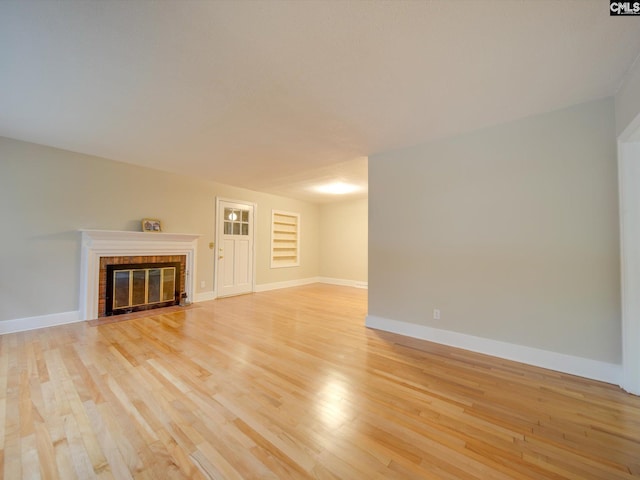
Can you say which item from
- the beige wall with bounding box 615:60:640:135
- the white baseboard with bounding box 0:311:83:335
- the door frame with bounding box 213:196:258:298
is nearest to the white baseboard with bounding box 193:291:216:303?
the door frame with bounding box 213:196:258:298

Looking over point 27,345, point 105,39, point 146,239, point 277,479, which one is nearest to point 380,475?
point 277,479

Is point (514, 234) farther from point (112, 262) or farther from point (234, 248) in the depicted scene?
point (112, 262)

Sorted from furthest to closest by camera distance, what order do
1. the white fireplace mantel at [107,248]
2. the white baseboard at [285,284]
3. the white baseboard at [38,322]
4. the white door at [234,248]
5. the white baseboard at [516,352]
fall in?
the white baseboard at [285,284]
the white door at [234,248]
the white fireplace mantel at [107,248]
the white baseboard at [38,322]
the white baseboard at [516,352]

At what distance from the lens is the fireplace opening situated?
3.90m

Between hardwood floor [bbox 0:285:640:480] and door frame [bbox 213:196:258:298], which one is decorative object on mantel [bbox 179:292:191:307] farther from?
hardwood floor [bbox 0:285:640:480]

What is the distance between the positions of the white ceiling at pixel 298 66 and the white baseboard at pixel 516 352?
7.53 ft

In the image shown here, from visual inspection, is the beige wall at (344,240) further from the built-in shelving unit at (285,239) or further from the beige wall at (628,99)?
the beige wall at (628,99)

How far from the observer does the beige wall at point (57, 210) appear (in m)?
3.17

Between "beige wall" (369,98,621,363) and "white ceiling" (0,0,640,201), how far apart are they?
29 cm

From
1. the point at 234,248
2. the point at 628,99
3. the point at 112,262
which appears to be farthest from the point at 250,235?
the point at 628,99

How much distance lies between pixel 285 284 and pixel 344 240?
6.81 ft

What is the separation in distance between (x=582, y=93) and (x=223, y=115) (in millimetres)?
3197

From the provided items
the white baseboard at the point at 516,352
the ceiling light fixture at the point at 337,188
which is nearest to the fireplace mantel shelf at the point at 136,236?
the ceiling light fixture at the point at 337,188

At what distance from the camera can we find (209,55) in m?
1.71
